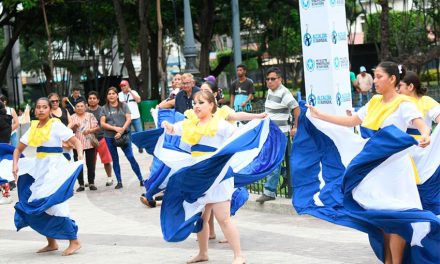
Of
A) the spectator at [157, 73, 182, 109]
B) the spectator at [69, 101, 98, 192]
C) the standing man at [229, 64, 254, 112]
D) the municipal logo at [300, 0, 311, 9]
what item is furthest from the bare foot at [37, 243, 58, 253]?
the standing man at [229, 64, 254, 112]

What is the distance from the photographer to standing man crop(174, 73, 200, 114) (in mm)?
12938

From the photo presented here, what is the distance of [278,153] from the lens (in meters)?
10.3

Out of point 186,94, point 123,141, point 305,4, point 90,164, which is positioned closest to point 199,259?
point 186,94

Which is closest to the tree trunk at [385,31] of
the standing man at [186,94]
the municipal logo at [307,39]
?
the municipal logo at [307,39]

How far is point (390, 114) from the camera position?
26.2ft

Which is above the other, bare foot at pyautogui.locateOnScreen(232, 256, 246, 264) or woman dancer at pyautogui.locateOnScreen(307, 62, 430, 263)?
woman dancer at pyautogui.locateOnScreen(307, 62, 430, 263)

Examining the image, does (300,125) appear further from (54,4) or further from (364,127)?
(54,4)

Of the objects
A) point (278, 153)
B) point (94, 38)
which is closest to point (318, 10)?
point (278, 153)

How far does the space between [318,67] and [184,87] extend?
1.79 meters

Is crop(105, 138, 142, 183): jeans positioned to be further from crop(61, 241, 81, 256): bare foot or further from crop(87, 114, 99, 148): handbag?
crop(61, 241, 81, 256): bare foot

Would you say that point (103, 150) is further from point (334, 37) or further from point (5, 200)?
point (334, 37)

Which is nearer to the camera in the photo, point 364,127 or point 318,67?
point 364,127

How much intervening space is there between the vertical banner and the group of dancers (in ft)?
8.01

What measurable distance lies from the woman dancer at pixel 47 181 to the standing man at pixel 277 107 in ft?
10.2
